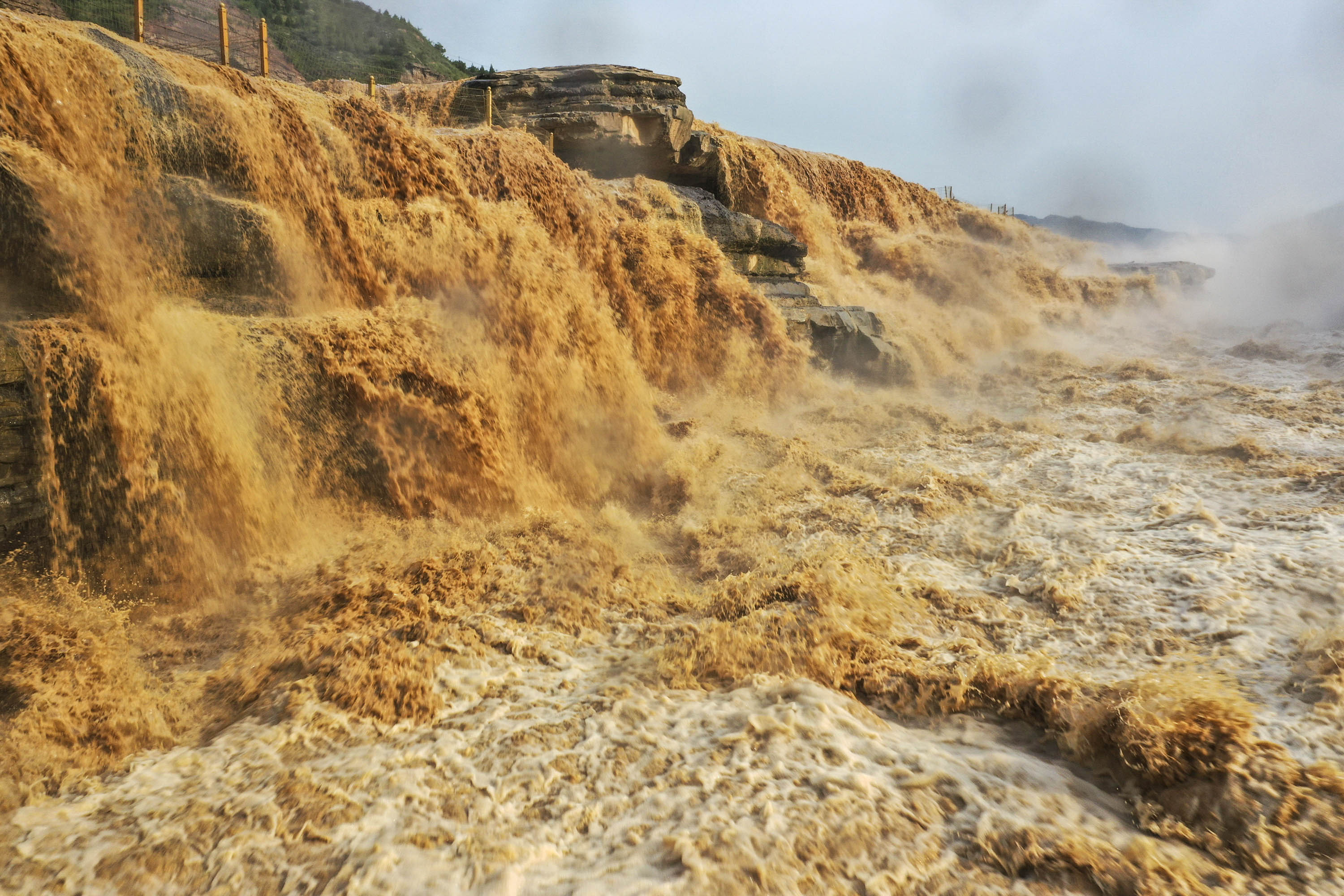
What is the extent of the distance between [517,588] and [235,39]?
1346 inches

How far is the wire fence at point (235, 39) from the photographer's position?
19547 mm

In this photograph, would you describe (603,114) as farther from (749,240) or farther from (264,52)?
(264,52)

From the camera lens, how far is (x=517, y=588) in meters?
4.53

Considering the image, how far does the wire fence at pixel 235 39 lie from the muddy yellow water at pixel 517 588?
59.4ft

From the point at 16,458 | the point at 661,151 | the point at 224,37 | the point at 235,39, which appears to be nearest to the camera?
the point at 16,458

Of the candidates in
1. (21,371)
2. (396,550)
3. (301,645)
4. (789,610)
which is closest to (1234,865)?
(789,610)

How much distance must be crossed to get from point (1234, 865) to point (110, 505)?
17.4ft

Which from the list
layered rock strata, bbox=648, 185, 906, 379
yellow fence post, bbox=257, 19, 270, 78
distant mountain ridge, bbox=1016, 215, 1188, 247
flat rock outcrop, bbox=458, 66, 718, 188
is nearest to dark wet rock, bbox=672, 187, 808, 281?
layered rock strata, bbox=648, 185, 906, 379

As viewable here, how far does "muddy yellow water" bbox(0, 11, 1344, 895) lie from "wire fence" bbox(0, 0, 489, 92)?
18100 mm

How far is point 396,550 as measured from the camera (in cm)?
482

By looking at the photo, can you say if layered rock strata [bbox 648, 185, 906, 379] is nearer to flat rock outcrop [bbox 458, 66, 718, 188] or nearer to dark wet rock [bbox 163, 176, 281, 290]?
flat rock outcrop [bbox 458, 66, 718, 188]

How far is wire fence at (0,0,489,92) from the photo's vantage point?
64.1 ft

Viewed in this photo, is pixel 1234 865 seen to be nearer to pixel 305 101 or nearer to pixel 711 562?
pixel 711 562

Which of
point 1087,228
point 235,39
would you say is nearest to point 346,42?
point 235,39
